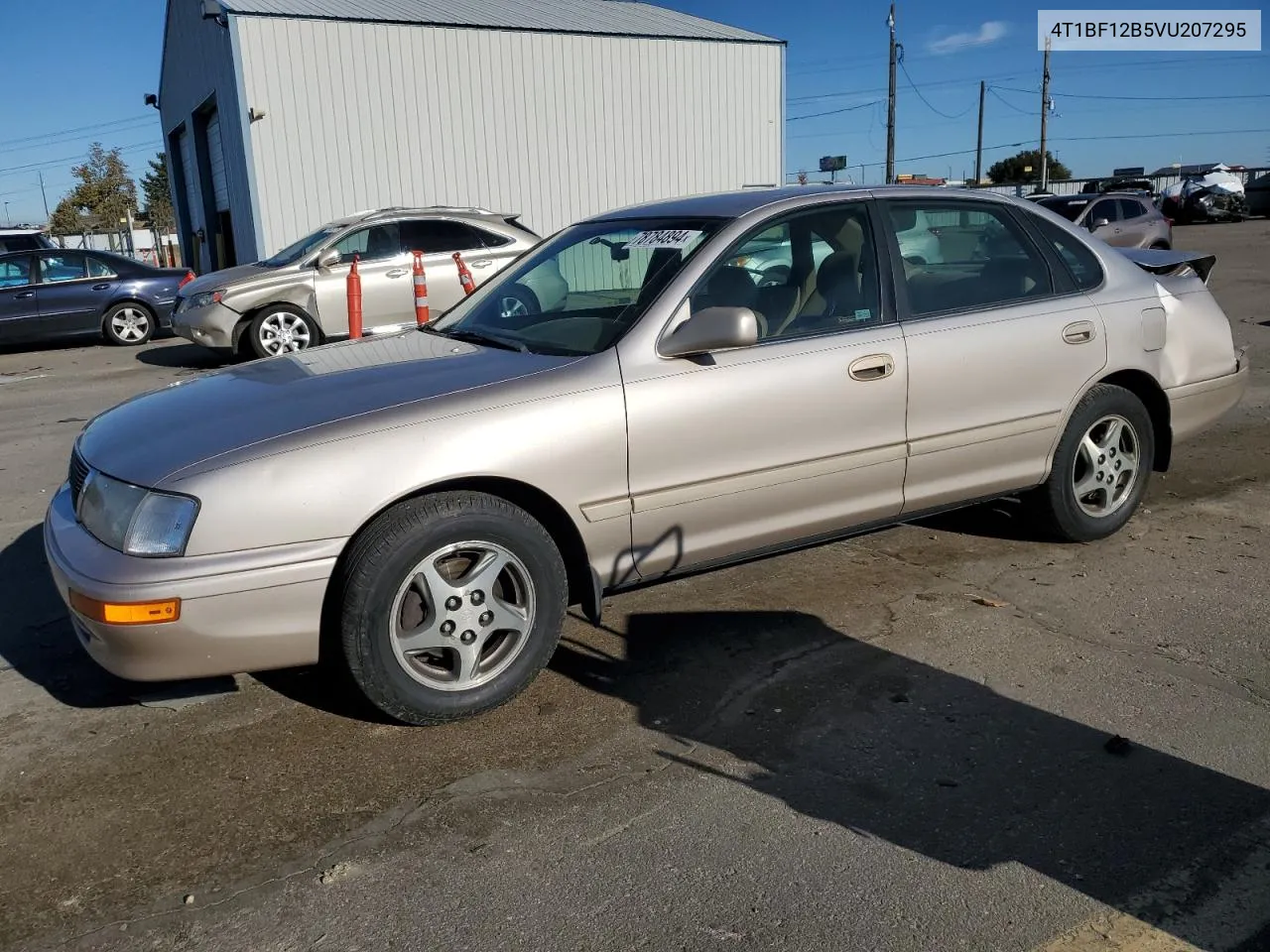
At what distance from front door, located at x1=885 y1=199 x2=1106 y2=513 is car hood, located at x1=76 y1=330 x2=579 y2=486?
5.03 ft

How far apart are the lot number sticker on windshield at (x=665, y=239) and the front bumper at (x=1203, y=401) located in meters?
2.49

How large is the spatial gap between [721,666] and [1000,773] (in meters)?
1.07

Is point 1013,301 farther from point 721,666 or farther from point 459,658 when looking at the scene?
point 459,658

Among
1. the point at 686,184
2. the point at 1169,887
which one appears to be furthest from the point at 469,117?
the point at 1169,887

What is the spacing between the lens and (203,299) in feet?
36.9

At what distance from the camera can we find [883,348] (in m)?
4.19

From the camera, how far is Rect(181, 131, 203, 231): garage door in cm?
2352

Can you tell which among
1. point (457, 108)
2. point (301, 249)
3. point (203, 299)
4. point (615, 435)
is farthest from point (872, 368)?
point (457, 108)

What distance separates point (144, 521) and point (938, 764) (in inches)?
94.6

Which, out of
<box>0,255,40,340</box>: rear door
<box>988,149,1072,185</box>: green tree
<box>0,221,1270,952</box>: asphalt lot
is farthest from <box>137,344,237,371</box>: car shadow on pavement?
<box>988,149,1072,185</box>: green tree

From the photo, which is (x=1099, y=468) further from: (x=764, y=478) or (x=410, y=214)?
(x=410, y=214)

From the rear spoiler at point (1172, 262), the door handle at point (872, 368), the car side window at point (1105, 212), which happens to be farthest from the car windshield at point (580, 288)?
the car side window at point (1105, 212)

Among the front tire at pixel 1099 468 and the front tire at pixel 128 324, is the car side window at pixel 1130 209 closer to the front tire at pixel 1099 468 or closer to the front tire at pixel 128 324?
the front tire at pixel 128 324

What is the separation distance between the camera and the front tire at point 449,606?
10.6ft
